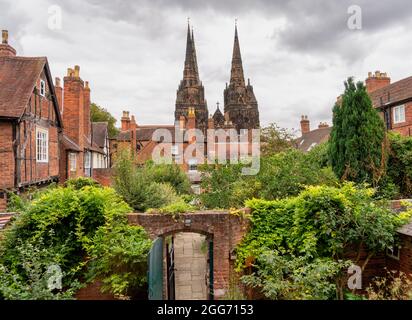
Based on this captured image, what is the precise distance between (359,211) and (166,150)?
84.9ft

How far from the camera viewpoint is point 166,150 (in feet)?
104

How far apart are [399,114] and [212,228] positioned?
1977 centimetres

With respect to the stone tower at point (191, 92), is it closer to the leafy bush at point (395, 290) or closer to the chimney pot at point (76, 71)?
the chimney pot at point (76, 71)

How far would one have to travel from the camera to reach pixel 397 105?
21109mm

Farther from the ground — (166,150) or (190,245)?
(166,150)

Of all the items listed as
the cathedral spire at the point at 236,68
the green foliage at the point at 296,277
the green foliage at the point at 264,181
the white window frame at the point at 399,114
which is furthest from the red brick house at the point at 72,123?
the cathedral spire at the point at 236,68

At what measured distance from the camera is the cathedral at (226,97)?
62.3m

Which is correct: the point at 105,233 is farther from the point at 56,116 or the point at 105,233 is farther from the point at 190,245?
the point at 56,116

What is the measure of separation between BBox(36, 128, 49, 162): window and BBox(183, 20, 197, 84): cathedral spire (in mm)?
51151

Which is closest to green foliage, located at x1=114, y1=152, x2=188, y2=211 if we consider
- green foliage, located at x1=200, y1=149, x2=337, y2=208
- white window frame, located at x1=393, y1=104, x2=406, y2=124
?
green foliage, located at x1=200, y1=149, x2=337, y2=208

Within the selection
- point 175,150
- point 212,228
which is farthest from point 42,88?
point 175,150
